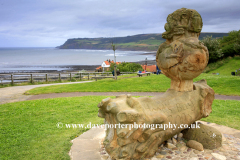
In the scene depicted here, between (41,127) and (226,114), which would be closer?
(41,127)

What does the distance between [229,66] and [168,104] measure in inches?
1108

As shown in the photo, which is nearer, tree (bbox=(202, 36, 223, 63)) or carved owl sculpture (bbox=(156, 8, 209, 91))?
carved owl sculpture (bbox=(156, 8, 209, 91))

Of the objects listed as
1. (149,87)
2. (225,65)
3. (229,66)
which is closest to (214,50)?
(225,65)

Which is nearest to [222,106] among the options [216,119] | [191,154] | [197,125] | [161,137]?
[216,119]

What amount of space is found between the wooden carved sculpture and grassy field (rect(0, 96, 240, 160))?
1.48 m

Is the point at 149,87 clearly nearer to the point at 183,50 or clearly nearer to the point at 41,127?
the point at 41,127

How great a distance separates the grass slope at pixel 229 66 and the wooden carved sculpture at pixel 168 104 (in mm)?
24853

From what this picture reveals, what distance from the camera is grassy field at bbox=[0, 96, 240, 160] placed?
15.0 ft

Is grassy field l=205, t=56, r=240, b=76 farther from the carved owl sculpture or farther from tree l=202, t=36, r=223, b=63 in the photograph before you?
the carved owl sculpture

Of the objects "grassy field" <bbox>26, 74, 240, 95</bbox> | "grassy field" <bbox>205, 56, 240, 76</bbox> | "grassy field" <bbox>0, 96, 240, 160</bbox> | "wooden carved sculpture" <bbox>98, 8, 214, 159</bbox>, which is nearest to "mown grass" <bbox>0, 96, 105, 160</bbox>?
"grassy field" <bbox>0, 96, 240, 160</bbox>

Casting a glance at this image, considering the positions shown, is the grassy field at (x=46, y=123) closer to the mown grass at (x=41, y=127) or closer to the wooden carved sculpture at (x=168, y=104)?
the mown grass at (x=41, y=127)

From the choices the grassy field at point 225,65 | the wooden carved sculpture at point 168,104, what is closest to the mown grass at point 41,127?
the wooden carved sculpture at point 168,104

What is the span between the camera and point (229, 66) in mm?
27766

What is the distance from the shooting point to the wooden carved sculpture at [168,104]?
11.5 feet
